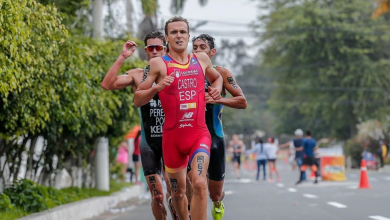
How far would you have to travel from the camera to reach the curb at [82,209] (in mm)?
10875

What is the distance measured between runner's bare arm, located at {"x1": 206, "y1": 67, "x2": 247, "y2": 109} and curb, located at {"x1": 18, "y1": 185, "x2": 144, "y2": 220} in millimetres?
3381

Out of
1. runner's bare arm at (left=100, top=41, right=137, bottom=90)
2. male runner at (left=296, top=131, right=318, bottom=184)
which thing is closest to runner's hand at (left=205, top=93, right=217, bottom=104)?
runner's bare arm at (left=100, top=41, right=137, bottom=90)

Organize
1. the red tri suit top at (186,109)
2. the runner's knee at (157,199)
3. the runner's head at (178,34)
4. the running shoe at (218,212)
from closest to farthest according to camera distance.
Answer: the red tri suit top at (186,109), the runner's head at (178,34), the running shoe at (218,212), the runner's knee at (157,199)

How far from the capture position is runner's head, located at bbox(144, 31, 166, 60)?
8750 mm

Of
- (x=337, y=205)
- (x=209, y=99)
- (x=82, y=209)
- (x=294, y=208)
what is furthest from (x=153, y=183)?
(x=337, y=205)

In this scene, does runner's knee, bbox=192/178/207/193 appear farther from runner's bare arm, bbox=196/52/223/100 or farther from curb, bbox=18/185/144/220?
curb, bbox=18/185/144/220

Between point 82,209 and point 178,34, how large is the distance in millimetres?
6218

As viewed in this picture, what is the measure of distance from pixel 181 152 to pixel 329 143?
207 feet

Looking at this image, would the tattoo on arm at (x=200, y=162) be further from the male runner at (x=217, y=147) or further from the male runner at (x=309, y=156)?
the male runner at (x=309, y=156)

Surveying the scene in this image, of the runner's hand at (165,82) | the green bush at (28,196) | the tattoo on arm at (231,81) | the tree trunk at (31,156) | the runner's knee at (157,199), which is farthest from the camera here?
the tree trunk at (31,156)

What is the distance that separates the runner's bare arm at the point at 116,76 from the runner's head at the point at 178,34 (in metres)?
0.55

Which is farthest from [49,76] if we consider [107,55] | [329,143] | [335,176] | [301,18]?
[329,143]

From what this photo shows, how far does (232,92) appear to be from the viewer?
8.12m

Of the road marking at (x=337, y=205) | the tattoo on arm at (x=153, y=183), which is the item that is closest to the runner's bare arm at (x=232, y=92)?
the tattoo on arm at (x=153, y=183)
